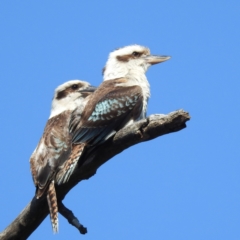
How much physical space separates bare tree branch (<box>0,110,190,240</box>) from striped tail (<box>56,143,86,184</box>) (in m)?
0.06

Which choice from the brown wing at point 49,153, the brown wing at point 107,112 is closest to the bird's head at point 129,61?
the brown wing at point 107,112

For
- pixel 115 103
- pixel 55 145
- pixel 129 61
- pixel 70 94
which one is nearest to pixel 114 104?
pixel 115 103

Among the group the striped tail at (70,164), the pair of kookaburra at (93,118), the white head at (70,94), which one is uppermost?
the white head at (70,94)

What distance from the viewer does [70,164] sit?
19.4 feet

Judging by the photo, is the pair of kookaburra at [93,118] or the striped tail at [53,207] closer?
the striped tail at [53,207]

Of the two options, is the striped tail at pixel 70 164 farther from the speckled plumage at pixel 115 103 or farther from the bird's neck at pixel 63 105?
the bird's neck at pixel 63 105

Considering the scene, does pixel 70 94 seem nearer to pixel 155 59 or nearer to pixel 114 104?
pixel 155 59

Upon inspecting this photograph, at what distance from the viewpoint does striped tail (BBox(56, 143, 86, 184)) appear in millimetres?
5867

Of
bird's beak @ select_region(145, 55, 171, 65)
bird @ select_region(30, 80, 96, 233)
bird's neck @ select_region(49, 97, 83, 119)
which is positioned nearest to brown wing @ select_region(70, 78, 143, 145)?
bird @ select_region(30, 80, 96, 233)

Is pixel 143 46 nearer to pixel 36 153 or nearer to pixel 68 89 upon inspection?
pixel 68 89

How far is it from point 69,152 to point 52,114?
1.84 m

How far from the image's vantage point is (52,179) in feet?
20.7

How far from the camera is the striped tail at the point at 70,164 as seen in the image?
19.2 ft

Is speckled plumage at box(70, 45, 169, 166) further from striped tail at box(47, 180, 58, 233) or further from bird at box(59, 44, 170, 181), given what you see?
striped tail at box(47, 180, 58, 233)
